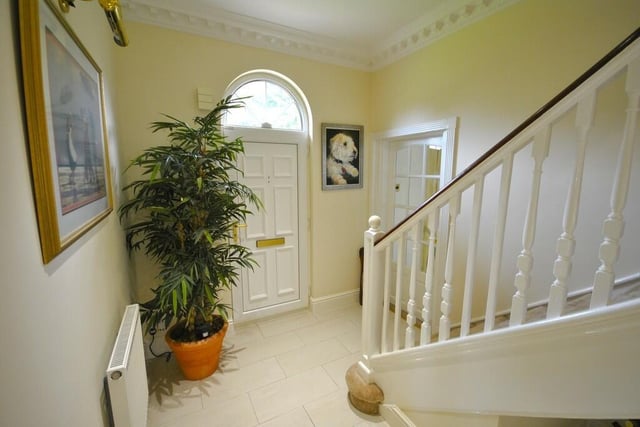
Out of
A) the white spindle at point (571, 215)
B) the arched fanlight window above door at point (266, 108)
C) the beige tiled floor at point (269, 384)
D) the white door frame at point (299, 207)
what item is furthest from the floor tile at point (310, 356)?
the arched fanlight window above door at point (266, 108)

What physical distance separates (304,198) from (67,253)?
6.79ft

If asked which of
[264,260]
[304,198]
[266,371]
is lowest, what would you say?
[266,371]

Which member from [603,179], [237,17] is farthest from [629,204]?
[237,17]

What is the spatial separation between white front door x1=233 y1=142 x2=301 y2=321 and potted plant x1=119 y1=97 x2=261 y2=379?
2.05 ft

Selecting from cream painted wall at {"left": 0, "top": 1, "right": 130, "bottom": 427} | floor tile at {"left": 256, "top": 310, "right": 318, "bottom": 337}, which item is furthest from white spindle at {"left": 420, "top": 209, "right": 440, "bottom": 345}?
floor tile at {"left": 256, "top": 310, "right": 318, "bottom": 337}

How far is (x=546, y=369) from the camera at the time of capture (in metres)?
0.89

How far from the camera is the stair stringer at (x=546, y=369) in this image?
748 millimetres

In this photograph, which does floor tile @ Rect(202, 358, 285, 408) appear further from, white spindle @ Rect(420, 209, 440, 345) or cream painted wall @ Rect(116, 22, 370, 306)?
white spindle @ Rect(420, 209, 440, 345)

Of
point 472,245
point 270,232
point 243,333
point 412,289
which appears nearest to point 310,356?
point 243,333

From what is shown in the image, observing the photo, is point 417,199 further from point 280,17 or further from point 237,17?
point 237,17

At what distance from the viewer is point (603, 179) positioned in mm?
1432

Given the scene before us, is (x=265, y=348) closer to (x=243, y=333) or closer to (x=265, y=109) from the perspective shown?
(x=243, y=333)

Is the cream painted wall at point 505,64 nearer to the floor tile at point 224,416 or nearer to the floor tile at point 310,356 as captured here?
the floor tile at point 310,356

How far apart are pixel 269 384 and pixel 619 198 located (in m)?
2.08
